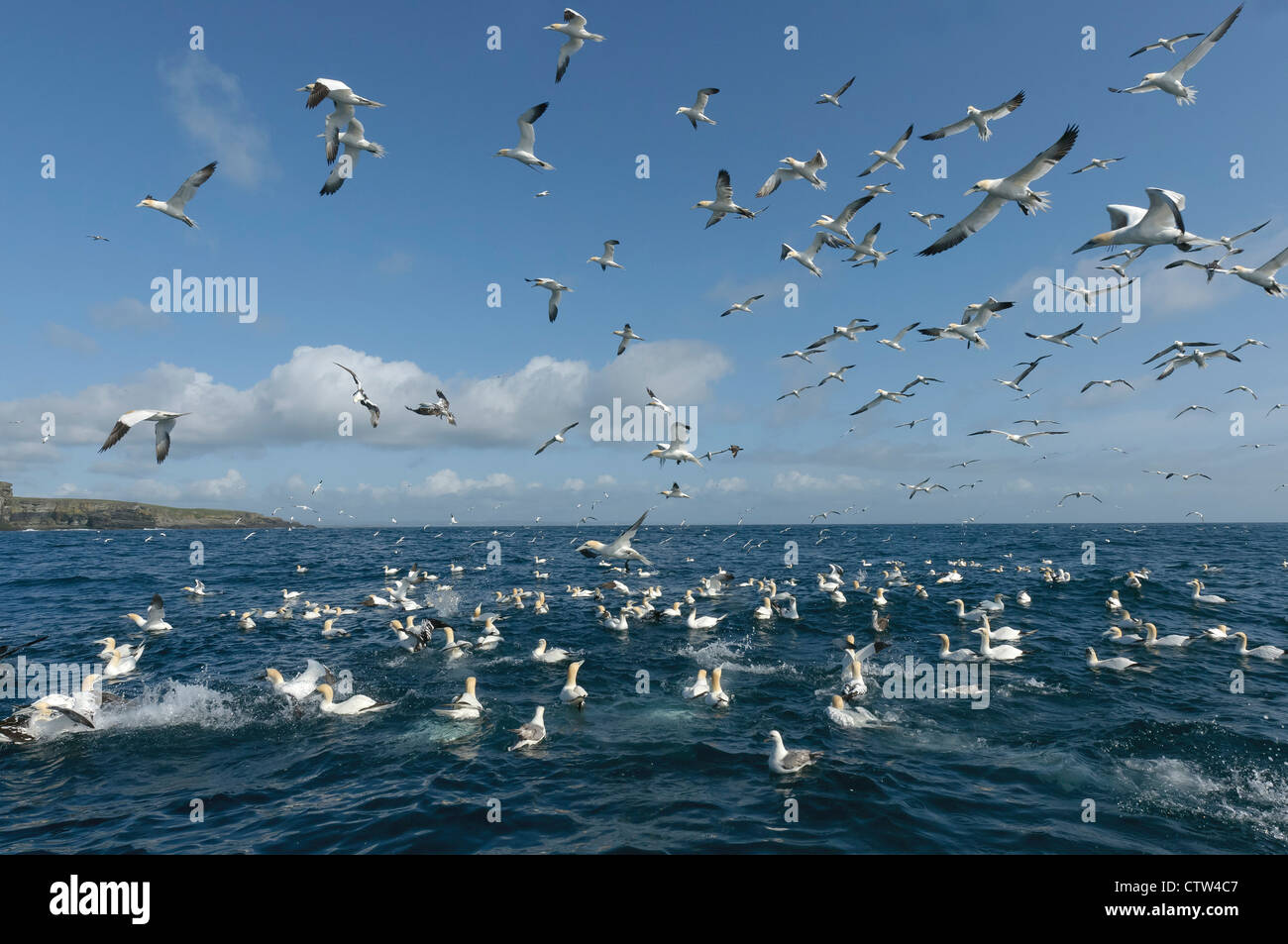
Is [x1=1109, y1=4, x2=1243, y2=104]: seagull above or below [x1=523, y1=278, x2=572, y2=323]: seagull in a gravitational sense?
above

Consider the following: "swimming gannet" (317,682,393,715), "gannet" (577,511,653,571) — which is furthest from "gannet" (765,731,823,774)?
"swimming gannet" (317,682,393,715)

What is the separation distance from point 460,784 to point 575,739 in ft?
9.26

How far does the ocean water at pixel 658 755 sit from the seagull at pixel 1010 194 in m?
10.5

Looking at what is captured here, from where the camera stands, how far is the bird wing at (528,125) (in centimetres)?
1728

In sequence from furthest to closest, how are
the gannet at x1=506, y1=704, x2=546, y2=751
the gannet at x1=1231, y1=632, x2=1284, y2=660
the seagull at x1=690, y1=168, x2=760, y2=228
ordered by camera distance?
the gannet at x1=1231, y1=632, x2=1284, y2=660
the seagull at x1=690, y1=168, x2=760, y2=228
the gannet at x1=506, y1=704, x2=546, y2=751

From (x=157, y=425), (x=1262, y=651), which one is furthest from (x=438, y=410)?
(x=1262, y=651)

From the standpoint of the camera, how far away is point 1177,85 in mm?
14227

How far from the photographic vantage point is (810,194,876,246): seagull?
57.6ft

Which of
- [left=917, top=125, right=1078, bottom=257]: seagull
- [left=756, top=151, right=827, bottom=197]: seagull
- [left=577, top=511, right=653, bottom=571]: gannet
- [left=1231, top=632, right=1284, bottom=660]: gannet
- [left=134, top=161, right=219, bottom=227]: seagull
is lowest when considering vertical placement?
[left=1231, top=632, right=1284, bottom=660]: gannet

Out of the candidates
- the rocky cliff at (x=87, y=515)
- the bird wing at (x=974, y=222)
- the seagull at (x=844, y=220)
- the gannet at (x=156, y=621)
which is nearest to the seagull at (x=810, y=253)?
the seagull at (x=844, y=220)

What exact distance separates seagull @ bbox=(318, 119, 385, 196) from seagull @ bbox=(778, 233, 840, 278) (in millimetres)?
12296

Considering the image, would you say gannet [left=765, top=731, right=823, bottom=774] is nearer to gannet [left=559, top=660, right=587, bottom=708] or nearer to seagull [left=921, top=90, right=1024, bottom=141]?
gannet [left=559, top=660, right=587, bottom=708]

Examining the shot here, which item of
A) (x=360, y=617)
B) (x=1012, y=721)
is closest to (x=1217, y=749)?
(x=1012, y=721)
